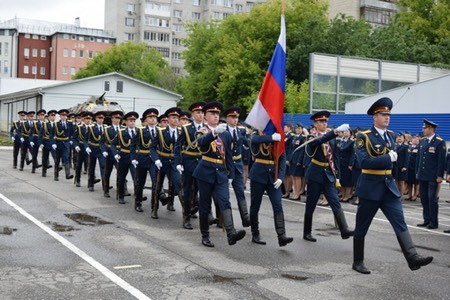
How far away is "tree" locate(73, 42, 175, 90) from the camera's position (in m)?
81.6

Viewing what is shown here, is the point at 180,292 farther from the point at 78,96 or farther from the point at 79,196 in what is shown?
the point at 78,96

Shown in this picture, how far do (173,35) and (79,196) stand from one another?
89599mm

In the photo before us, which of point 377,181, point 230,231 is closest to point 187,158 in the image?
point 230,231

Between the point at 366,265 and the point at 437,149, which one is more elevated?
the point at 437,149

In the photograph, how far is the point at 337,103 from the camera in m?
31.4

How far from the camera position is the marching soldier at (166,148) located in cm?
1126

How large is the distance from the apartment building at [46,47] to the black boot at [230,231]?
99.2m

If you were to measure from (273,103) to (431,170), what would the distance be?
4057 mm

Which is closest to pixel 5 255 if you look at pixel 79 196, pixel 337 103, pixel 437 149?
pixel 79 196

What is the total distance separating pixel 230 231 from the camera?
8406 mm

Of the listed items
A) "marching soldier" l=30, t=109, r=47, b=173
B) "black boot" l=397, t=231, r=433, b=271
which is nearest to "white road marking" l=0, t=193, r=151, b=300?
"black boot" l=397, t=231, r=433, b=271

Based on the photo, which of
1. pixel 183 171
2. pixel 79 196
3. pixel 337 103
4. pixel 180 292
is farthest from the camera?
pixel 337 103

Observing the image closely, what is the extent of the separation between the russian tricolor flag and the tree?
72062mm

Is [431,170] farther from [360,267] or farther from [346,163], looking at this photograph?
[360,267]
